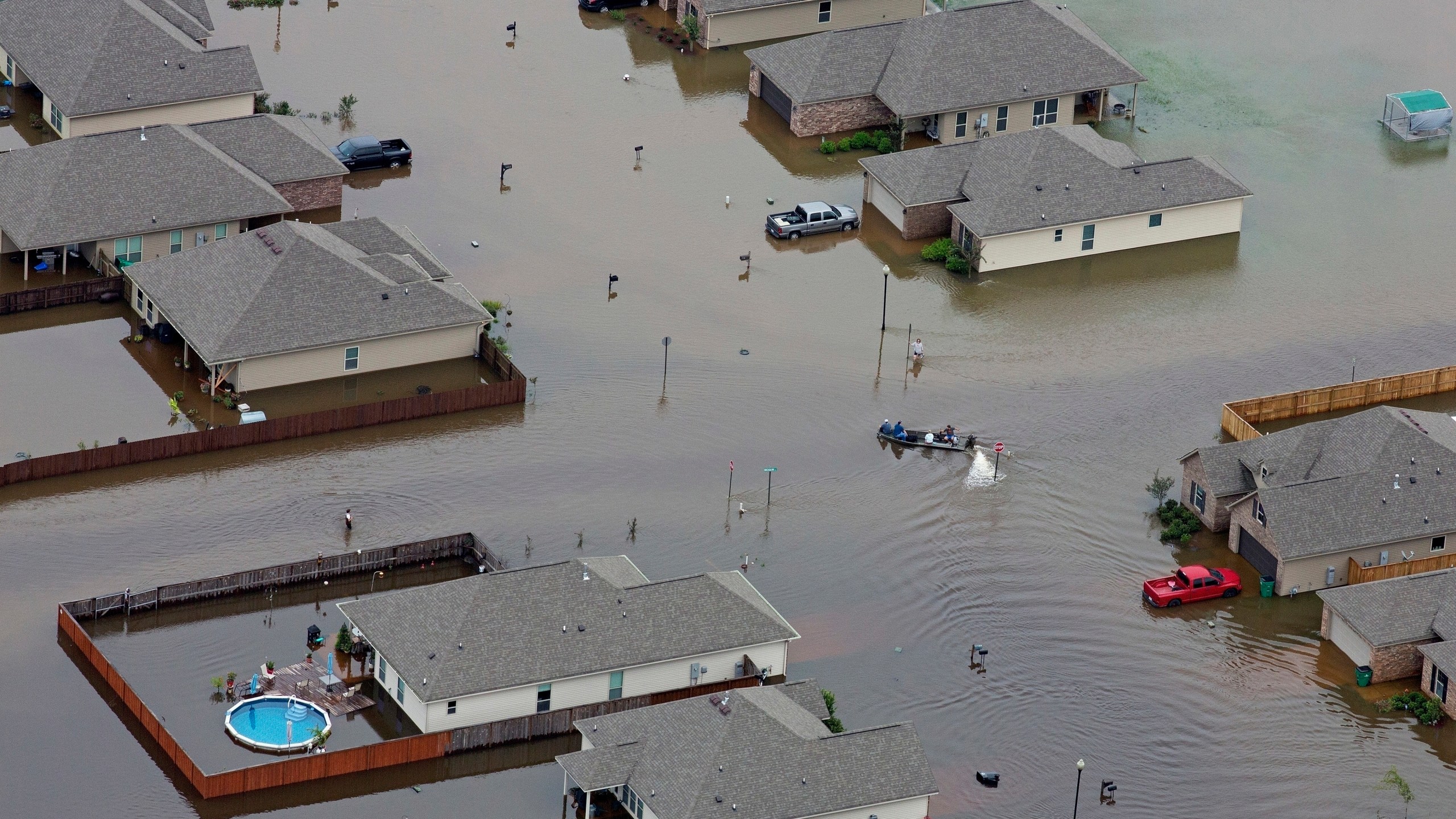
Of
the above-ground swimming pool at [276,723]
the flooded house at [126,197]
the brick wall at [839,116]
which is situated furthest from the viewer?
the brick wall at [839,116]

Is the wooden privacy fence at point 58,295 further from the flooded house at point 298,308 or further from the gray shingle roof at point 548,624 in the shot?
the gray shingle roof at point 548,624

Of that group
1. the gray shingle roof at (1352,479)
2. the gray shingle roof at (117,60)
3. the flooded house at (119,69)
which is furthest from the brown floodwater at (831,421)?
the gray shingle roof at (117,60)

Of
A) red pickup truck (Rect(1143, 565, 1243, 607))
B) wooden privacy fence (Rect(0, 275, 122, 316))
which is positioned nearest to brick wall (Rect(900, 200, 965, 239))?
red pickup truck (Rect(1143, 565, 1243, 607))

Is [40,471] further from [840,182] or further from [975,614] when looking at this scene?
[840,182]

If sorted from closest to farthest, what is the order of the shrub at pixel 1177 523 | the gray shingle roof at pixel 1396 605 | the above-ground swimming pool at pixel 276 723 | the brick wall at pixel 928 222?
the above-ground swimming pool at pixel 276 723 → the gray shingle roof at pixel 1396 605 → the shrub at pixel 1177 523 → the brick wall at pixel 928 222

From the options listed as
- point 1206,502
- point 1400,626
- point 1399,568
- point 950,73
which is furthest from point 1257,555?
point 950,73

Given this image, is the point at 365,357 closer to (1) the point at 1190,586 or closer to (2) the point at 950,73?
(1) the point at 1190,586
